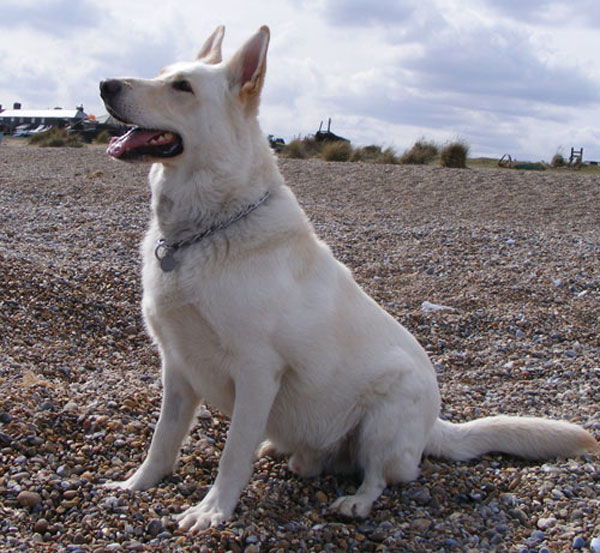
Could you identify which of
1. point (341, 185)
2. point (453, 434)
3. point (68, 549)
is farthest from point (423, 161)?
point (68, 549)

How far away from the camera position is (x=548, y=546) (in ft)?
9.26

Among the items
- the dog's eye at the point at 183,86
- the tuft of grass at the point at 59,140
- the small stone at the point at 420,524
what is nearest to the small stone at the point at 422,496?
the small stone at the point at 420,524

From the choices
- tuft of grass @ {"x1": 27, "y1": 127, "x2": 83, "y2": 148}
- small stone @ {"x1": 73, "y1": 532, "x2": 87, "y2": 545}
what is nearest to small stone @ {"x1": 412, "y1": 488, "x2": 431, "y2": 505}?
small stone @ {"x1": 73, "y1": 532, "x2": 87, "y2": 545}

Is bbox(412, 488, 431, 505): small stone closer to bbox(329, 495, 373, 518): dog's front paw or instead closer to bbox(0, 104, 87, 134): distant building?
bbox(329, 495, 373, 518): dog's front paw

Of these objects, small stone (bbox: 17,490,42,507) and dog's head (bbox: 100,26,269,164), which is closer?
small stone (bbox: 17,490,42,507)

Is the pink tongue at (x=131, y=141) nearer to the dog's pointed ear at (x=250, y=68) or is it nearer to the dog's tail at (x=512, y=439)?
the dog's pointed ear at (x=250, y=68)

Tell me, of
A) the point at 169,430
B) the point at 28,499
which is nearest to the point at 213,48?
the point at 169,430

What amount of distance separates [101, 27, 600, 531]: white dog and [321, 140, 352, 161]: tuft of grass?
1605 centimetres

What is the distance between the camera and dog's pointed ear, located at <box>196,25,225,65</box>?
3.44 metres

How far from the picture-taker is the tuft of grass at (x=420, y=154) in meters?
18.9

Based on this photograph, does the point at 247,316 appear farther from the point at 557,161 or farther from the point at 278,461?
the point at 557,161

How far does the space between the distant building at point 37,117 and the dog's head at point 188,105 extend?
48457 mm

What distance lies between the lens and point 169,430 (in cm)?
322

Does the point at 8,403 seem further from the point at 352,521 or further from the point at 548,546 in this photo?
the point at 548,546
